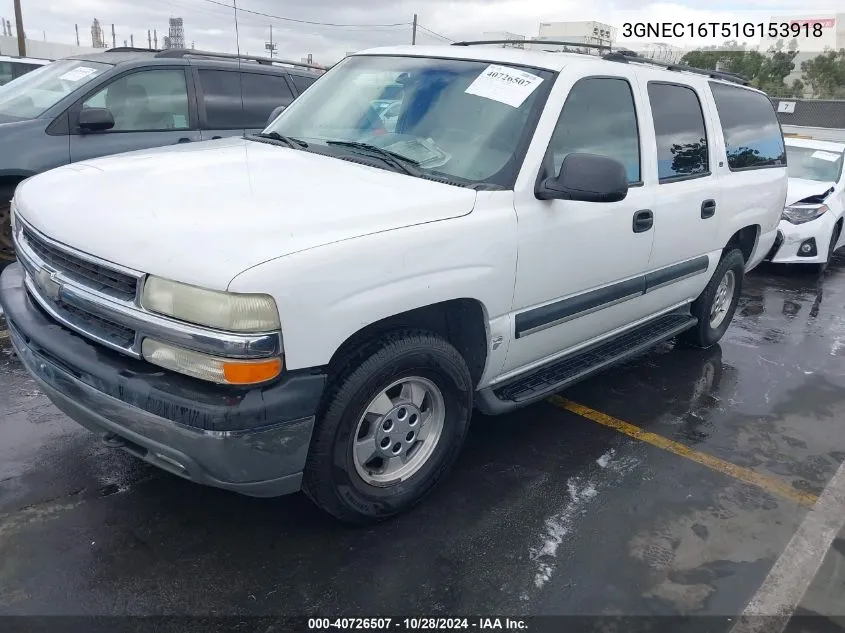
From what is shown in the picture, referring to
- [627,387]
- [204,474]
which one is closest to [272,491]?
[204,474]

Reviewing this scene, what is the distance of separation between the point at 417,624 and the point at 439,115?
228 centimetres

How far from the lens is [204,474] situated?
2.43 metres

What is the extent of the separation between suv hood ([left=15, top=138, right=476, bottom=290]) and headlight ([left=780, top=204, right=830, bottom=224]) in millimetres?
6499

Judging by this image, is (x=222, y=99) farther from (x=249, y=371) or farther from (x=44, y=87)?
(x=249, y=371)

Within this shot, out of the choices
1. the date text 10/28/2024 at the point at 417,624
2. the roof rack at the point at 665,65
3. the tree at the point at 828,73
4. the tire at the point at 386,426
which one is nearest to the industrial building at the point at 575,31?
the roof rack at the point at 665,65

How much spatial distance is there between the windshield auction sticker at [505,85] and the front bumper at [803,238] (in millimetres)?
5618

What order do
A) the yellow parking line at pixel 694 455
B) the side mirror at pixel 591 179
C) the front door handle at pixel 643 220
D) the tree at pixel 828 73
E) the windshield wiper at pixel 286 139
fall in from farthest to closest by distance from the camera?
the tree at pixel 828 73, the front door handle at pixel 643 220, the windshield wiper at pixel 286 139, the yellow parking line at pixel 694 455, the side mirror at pixel 591 179

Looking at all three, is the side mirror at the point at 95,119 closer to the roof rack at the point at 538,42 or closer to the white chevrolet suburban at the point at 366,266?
the white chevrolet suburban at the point at 366,266

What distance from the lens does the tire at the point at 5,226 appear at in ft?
17.5

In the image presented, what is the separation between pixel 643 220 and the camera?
3.87 m

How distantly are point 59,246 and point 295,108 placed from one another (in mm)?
1843

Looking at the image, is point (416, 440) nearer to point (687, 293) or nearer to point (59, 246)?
point (59, 246)

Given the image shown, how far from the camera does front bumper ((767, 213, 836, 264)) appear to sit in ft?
26.1

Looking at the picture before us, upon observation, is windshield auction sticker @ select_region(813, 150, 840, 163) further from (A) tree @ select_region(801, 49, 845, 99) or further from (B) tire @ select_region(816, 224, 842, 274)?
(A) tree @ select_region(801, 49, 845, 99)
